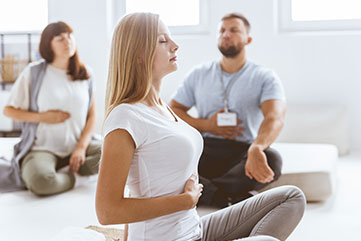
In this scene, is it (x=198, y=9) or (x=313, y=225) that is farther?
(x=198, y=9)

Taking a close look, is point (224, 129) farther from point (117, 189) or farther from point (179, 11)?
point (179, 11)

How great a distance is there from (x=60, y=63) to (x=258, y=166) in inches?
56.4

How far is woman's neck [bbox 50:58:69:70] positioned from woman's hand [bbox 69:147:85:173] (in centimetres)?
54

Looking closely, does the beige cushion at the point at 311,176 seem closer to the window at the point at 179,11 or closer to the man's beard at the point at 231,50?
the man's beard at the point at 231,50

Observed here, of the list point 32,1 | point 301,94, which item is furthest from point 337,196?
point 32,1

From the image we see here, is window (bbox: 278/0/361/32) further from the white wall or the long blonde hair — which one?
the long blonde hair

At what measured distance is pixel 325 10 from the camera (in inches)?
171

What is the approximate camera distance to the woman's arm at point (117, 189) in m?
1.21

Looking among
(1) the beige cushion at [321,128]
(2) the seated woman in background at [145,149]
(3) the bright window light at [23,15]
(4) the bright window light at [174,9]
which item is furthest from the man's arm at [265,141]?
(3) the bright window light at [23,15]

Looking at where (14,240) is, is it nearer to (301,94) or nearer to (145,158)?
(145,158)

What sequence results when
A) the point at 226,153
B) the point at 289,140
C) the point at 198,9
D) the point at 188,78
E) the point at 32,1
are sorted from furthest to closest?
1. the point at 32,1
2. the point at 198,9
3. the point at 289,140
4. the point at 188,78
5. the point at 226,153

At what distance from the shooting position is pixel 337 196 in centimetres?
287

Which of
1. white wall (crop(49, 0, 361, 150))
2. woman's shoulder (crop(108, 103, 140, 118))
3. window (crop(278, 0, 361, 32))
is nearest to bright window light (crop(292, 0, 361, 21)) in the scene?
window (crop(278, 0, 361, 32))

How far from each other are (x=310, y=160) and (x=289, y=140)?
1015 millimetres
